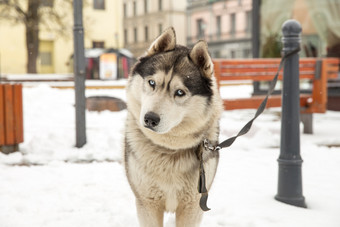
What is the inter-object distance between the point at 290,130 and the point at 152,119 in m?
1.83

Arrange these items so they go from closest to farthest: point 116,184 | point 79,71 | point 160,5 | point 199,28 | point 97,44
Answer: point 116,184, point 79,71, point 97,44, point 160,5, point 199,28

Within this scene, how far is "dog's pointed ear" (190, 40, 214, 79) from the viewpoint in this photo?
249 centimetres

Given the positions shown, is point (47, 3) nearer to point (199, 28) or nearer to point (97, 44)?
point (97, 44)

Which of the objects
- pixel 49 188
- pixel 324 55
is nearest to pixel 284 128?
pixel 49 188

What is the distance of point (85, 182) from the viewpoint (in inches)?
173

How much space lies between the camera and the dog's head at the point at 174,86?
241 centimetres

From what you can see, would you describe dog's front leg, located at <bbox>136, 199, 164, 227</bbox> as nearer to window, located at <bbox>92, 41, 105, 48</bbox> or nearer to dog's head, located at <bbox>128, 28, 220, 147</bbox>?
dog's head, located at <bbox>128, 28, 220, 147</bbox>

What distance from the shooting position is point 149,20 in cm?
Answer: 4488

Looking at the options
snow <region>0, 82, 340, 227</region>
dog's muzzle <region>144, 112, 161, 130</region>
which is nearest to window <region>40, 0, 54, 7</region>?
snow <region>0, 82, 340, 227</region>

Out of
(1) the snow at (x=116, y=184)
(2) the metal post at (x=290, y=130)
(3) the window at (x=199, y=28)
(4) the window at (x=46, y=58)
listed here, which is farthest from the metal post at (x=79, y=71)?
(3) the window at (x=199, y=28)

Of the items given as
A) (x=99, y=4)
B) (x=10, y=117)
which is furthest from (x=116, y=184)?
(x=99, y=4)

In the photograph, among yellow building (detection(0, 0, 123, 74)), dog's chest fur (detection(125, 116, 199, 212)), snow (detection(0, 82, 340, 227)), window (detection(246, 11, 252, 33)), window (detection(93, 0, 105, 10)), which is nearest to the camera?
dog's chest fur (detection(125, 116, 199, 212))

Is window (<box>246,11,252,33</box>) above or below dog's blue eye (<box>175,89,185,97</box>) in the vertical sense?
above

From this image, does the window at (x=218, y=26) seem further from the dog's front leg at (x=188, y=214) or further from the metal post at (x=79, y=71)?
the dog's front leg at (x=188, y=214)
